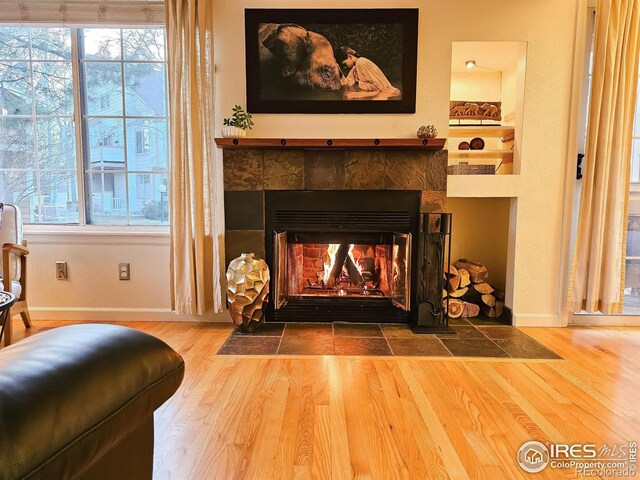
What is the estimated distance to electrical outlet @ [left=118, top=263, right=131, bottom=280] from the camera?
3.05 metres

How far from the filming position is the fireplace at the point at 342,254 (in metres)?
2.90

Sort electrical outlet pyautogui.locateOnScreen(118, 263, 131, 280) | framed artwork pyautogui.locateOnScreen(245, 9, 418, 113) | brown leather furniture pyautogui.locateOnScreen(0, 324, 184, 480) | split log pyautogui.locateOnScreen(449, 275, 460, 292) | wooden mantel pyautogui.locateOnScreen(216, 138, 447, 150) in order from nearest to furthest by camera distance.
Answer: brown leather furniture pyautogui.locateOnScreen(0, 324, 184, 480)
wooden mantel pyautogui.locateOnScreen(216, 138, 447, 150)
framed artwork pyautogui.locateOnScreen(245, 9, 418, 113)
electrical outlet pyautogui.locateOnScreen(118, 263, 131, 280)
split log pyautogui.locateOnScreen(449, 275, 460, 292)

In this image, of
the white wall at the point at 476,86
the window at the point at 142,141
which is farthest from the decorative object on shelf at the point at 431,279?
the window at the point at 142,141

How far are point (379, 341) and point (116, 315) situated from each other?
6.81ft

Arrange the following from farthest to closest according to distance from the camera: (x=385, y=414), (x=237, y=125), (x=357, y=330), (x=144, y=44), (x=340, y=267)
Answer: (x=340, y=267) → (x=144, y=44) → (x=357, y=330) → (x=237, y=125) → (x=385, y=414)

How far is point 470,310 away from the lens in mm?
3229

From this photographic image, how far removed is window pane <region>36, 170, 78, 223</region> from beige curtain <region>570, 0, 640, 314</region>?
389 centimetres

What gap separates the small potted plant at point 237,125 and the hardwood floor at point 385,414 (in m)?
1.47

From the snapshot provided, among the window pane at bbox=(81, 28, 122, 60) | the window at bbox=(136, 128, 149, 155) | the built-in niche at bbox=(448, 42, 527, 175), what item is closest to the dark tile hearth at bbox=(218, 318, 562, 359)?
the built-in niche at bbox=(448, 42, 527, 175)

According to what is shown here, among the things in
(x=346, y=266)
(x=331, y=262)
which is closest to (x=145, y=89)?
(x=331, y=262)

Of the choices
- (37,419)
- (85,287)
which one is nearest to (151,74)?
(85,287)

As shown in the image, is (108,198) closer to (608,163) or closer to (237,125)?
(237,125)

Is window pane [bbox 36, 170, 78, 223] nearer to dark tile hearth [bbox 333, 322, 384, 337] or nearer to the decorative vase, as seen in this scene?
the decorative vase

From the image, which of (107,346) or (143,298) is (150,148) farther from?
(107,346)
